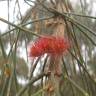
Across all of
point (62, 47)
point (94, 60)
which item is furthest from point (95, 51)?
point (62, 47)

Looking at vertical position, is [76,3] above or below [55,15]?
above

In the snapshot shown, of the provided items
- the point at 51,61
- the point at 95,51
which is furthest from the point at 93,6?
the point at 51,61

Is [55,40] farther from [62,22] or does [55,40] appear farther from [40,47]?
[62,22]

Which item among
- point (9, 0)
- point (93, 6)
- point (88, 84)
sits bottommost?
point (88, 84)

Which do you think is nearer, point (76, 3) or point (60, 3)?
point (60, 3)

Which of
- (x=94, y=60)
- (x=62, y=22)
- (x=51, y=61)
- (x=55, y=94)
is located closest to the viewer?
→ (x=55, y=94)

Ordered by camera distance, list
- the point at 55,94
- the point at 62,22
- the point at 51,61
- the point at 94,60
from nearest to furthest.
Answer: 1. the point at 55,94
2. the point at 51,61
3. the point at 62,22
4. the point at 94,60
